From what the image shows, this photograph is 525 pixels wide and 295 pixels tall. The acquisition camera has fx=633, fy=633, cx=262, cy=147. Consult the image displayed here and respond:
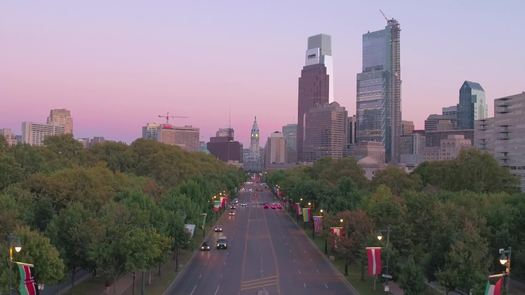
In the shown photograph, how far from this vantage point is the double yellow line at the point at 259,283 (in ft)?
184

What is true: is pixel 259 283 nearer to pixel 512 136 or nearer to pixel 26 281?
pixel 26 281

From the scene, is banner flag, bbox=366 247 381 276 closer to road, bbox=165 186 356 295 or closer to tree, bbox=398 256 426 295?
tree, bbox=398 256 426 295

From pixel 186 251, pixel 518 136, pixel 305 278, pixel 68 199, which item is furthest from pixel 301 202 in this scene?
pixel 518 136

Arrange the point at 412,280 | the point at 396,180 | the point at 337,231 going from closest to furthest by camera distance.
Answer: the point at 412,280, the point at 337,231, the point at 396,180

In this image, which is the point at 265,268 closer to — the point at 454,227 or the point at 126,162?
the point at 454,227

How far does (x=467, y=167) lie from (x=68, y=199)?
88585mm

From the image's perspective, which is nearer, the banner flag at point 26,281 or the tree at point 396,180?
the banner flag at point 26,281

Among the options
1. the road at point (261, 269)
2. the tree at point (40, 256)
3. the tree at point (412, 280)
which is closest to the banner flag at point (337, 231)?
the road at point (261, 269)

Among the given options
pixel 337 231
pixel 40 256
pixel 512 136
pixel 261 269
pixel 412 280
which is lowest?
pixel 261 269

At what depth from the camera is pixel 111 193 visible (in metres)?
85.0

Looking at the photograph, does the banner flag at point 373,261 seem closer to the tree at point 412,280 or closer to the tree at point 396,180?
the tree at point 412,280

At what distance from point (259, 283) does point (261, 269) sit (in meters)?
8.48

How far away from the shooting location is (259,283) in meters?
58.0

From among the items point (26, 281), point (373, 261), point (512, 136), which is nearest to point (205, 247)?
point (373, 261)
